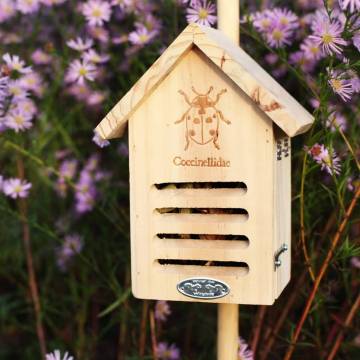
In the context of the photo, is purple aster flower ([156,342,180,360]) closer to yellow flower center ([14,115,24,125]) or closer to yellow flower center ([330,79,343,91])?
yellow flower center ([14,115,24,125])

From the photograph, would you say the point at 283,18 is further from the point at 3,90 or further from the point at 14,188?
the point at 14,188

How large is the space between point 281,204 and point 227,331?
0.28 metres

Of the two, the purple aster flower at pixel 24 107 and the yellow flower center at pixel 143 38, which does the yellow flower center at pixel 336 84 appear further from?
the purple aster flower at pixel 24 107

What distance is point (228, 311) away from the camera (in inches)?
61.8

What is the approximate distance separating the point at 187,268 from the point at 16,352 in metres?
1.34

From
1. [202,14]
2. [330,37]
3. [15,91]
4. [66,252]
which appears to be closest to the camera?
[330,37]

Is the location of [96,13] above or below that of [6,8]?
below

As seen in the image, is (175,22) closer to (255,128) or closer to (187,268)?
(255,128)

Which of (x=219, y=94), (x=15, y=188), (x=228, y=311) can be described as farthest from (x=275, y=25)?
(x=15, y=188)

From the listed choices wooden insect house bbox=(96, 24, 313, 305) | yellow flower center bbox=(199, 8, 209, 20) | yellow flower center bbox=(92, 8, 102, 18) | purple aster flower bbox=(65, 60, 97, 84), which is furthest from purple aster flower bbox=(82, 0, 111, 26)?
wooden insect house bbox=(96, 24, 313, 305)

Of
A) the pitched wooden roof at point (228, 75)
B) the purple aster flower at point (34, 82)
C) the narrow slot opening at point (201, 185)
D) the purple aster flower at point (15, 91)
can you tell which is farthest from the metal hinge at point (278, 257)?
the purple aster flower at point (34, 82)

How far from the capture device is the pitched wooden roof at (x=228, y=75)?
4.42 ft

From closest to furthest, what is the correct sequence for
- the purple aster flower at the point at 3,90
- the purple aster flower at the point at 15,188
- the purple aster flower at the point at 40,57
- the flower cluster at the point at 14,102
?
the purple aster flower at the point at 3,90, the flower cluster at the point at 14,102, the purple aster flower at the point at 15,188, the purple aster flower at the point at 40,57

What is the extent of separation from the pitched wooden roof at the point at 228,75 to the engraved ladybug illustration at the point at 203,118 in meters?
0.07
